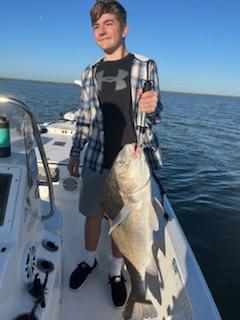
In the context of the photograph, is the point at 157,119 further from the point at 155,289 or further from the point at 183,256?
the point at 155,289

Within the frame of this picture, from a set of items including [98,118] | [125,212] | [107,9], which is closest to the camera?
[125,212]

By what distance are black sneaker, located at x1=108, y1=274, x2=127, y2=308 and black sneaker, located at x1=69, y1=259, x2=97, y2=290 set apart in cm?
25

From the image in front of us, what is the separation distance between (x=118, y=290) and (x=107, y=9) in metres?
2.44

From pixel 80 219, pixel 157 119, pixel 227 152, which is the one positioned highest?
pixel 157 119

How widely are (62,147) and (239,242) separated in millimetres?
3554

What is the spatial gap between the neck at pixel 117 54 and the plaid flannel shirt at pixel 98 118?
0.10 meters

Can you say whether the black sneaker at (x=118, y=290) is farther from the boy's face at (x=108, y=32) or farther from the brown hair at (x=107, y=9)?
the brown hair at (x=107, y=9)

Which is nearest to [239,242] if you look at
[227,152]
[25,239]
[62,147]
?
[62,147]

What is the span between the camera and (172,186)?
9.14m

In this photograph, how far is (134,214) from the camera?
2246 millimetres

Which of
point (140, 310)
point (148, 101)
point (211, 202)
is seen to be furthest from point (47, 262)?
point (211, 202)

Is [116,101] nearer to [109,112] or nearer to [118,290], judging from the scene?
[109,112]

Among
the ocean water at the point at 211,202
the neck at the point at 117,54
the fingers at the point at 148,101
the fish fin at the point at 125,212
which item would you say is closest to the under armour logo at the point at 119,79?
the neck at the point at 117,54

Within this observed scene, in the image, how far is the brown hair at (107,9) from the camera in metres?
2.64
